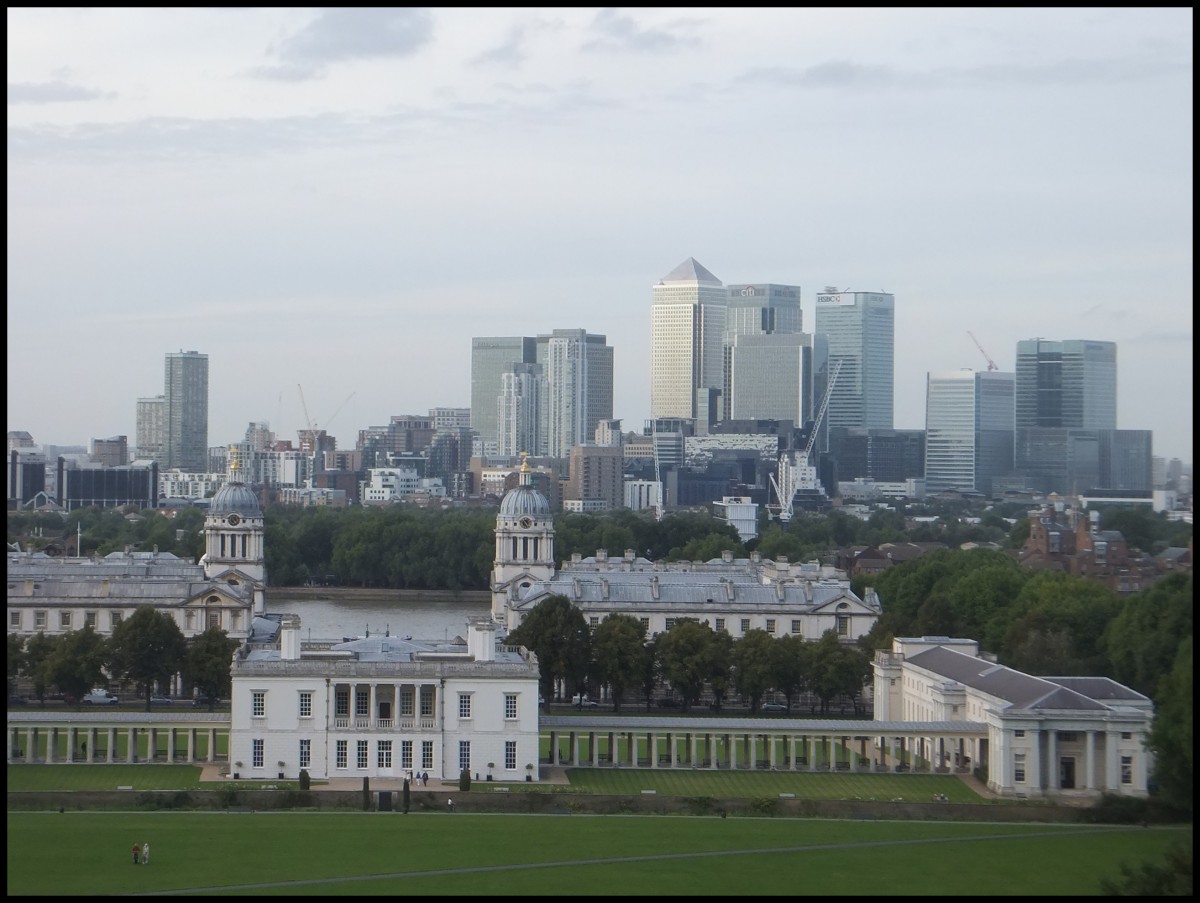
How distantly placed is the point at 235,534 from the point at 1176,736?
142ft

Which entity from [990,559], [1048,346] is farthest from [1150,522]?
[1048,346]

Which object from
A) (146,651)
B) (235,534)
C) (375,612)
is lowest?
(375,612)

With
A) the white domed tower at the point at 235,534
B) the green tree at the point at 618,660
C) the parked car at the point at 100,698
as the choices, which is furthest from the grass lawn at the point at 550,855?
the white domed tower at the point at 235,534

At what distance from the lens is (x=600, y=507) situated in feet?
618

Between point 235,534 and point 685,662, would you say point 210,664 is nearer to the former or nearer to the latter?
point 685,662

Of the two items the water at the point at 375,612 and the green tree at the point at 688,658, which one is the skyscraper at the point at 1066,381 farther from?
the green tree at the point at 688,658

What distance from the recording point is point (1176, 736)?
1198 inches

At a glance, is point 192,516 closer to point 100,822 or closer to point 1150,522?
point 1150,522

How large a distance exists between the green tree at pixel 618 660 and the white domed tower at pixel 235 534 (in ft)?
68.9

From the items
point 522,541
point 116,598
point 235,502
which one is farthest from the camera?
point 522,541

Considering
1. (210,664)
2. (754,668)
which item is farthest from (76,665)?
(754,668)

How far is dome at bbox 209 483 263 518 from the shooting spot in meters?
68.9

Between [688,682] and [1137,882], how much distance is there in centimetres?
2537

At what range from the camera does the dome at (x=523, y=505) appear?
229 ft
